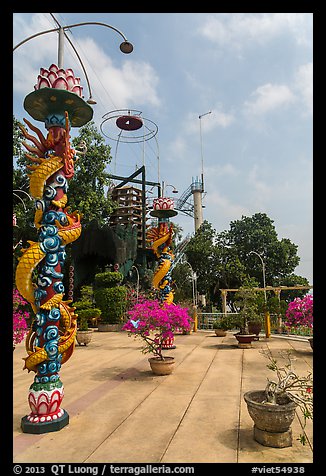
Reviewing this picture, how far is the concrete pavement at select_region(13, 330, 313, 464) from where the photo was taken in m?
4.35

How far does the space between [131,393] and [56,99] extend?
5.80 m

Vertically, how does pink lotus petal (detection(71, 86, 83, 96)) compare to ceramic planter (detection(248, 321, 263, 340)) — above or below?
above

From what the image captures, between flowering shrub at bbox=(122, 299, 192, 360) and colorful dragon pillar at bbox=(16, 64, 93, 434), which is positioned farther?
flowering shrub at bbox=(122, 299, 192, 360)

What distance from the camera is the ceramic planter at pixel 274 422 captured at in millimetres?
4465

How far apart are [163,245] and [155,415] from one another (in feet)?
27.1

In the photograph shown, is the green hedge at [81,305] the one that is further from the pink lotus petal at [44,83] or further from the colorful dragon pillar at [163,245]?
the pink lotus petal at [44,83]

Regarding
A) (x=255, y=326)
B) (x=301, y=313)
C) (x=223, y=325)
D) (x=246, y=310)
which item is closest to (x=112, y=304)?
(x=223, y=325)

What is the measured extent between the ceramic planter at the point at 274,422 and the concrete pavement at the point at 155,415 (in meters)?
0.11

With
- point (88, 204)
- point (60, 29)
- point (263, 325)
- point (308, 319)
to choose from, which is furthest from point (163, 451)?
point (88, 204)

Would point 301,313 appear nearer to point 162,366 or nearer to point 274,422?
point 162,366

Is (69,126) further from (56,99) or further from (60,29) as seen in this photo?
(60,29)

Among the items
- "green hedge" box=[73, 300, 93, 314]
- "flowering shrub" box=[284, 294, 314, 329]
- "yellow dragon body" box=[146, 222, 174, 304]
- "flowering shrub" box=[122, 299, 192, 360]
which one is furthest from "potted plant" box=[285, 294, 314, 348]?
"green hedge" box=[73, 300, 93, 314]

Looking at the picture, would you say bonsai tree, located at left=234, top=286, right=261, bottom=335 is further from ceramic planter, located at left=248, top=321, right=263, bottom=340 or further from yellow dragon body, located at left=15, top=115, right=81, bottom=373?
yellow dragon body, located at left=15, top=115, right=81, bottom=373

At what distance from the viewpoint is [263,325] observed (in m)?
16.3
